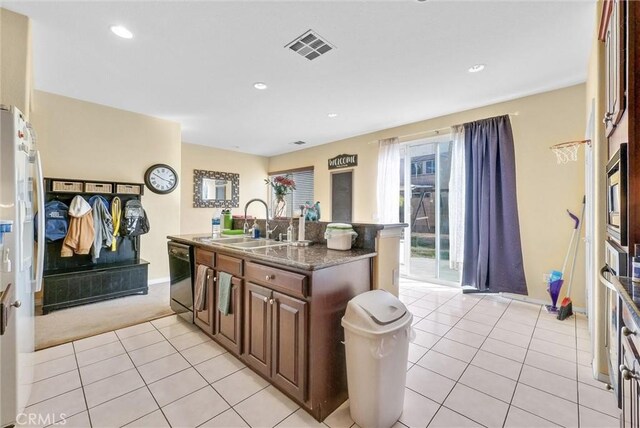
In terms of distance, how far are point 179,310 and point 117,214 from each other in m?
2.01

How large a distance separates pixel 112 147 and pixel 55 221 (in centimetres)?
125

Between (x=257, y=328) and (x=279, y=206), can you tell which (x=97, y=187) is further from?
(x=257, y=328)

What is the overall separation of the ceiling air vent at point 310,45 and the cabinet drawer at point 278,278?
77.7 inches

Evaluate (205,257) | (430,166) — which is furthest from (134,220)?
(430,166)

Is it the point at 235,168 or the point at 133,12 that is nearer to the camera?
the point at 133,12

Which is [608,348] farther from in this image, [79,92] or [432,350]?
[79,92]

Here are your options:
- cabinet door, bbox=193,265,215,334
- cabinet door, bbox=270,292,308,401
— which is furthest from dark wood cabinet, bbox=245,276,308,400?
cabinet door, bbox=193,265,215,334

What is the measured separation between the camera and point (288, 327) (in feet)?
5.42

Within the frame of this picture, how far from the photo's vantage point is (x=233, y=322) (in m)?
2.12

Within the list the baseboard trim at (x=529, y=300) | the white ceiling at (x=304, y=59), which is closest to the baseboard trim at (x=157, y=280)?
the white ceiling at (x=304, y=59)

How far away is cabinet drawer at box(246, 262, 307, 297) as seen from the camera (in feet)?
5.16

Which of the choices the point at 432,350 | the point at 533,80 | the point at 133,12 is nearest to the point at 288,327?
the point at 432,350

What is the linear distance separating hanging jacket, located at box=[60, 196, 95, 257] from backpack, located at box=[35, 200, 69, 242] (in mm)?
67

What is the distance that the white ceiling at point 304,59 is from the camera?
6.57 ft
